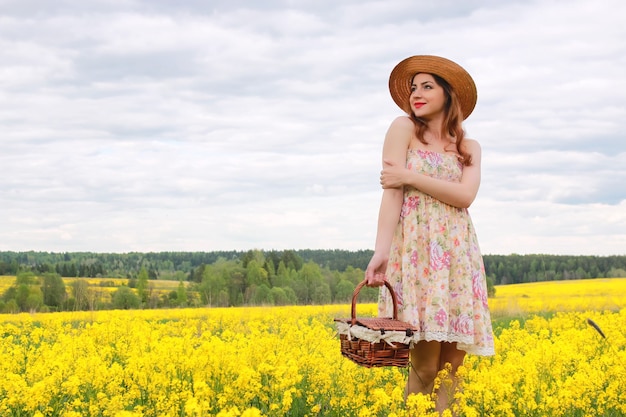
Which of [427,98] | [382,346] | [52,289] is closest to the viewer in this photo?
[382,346]

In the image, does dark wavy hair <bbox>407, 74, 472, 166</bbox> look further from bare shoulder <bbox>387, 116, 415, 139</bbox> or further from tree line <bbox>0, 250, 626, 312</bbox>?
tree line <bbox>0, 250, 626, 312</bbox>

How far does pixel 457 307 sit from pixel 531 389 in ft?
3.78

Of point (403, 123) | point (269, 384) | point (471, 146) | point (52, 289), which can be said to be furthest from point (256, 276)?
point (403, 123)

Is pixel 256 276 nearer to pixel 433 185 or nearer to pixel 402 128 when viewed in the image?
pixel 402 128

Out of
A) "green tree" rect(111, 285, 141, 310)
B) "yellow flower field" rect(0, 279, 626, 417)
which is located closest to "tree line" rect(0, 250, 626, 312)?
"green tree" rect(111, 285, 141, 310)

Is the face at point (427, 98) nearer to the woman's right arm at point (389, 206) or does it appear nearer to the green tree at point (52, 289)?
the woman's right arm at point (389, 206)

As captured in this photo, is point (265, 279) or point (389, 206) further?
point (265, 279)

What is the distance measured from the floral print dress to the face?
0.34m

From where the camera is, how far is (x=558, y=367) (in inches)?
229

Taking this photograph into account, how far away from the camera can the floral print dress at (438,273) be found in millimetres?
4293

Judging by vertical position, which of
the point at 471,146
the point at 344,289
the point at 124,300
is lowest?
the point at 124,300

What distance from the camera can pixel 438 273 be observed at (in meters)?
4.30

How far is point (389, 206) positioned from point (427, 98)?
31.2 inches

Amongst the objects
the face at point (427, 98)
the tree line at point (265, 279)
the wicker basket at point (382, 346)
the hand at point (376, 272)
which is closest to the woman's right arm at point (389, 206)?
the hand at point (376, 272)
